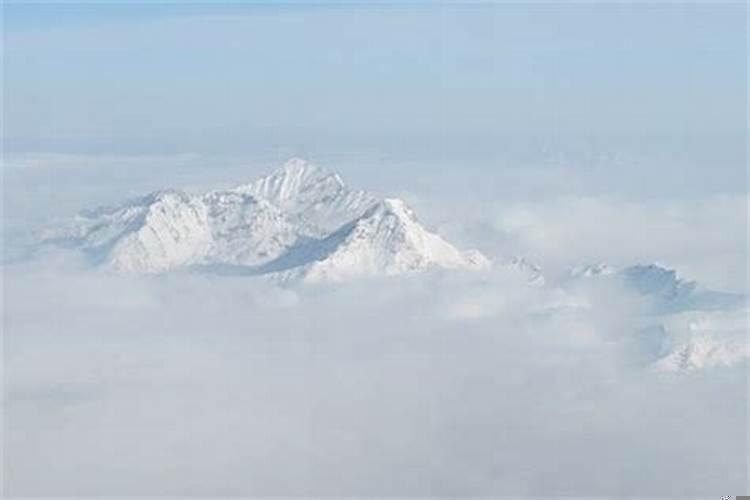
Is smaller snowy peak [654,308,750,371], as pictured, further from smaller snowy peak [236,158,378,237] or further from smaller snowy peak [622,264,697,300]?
smaller snowy peak [236,158,378,237]

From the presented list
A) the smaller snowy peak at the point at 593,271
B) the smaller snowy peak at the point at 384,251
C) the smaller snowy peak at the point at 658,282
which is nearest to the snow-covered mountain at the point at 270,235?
the smaller snowy peak at the point at 384,251

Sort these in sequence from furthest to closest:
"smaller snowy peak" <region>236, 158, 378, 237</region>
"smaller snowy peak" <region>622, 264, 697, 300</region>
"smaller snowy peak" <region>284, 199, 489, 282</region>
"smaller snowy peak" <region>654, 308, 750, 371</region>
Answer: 1. "smaller snowy peak" <region>236, 158, 378, 237</region>
2. "smaller snowy peak" <region>284, 199, 489, 282</region>
3. "smaller snowy peak" <region>622, 264, 697, 300</region>
4. "smaller snowy peak" <region>654, 308, 750, 371</region>

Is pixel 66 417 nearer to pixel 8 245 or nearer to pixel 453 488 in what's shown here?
pixel 453 488

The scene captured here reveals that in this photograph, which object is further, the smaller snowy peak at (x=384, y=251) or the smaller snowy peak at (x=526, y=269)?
the smaller snowy peak at (x=526, y=269)

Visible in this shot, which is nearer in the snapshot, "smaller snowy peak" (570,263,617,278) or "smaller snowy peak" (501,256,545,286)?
"smaller snowy peak" (570,263,617,278)

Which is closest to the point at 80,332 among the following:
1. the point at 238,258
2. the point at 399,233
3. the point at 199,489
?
the point at 199,489

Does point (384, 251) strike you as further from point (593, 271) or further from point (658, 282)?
point (658, 282)

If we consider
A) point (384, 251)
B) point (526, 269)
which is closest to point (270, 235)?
point (384, 251)

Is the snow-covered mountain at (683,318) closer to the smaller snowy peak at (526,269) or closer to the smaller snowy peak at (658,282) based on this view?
the smaller snowy peak at (658,282)

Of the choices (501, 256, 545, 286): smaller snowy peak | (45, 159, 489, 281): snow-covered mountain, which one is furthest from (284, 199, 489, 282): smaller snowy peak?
(501, 256, 545, 286): smaller snowy peak
